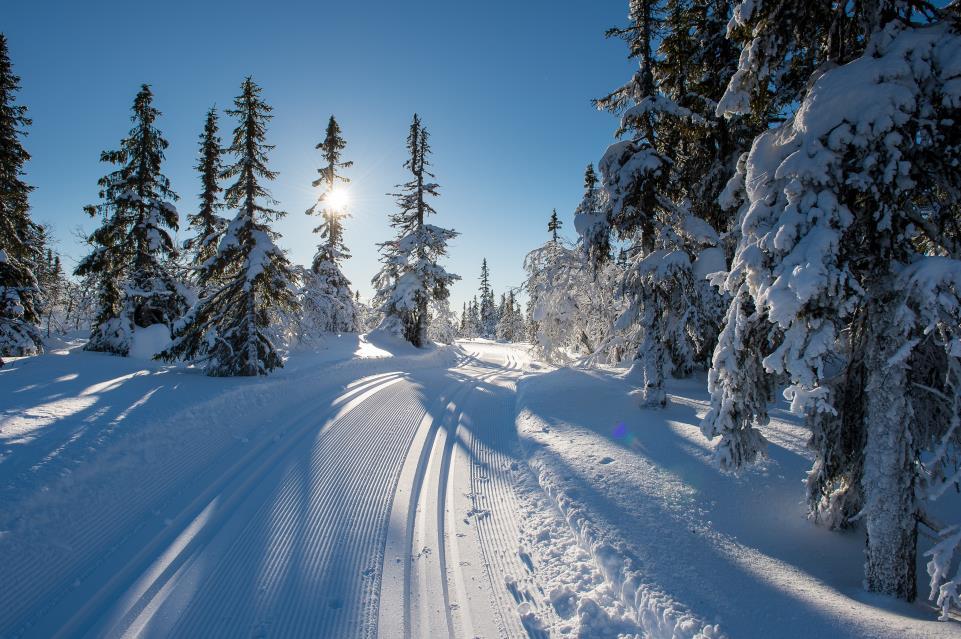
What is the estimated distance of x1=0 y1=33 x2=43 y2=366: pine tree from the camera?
1355 cm

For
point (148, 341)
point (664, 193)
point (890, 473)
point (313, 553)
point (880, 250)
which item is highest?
point (664, 193)

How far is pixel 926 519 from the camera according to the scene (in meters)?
4.09

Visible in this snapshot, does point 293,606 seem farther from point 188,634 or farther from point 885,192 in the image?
point 885,192

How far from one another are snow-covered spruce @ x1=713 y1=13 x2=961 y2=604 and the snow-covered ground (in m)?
1.48

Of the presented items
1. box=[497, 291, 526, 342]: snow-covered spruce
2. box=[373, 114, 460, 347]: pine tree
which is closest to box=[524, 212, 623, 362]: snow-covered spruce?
box=[373, 114, 460, 347]: pine tree

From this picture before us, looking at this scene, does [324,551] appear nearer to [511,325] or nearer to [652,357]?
[652,357]

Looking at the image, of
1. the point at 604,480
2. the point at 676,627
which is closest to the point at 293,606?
the point at 676,627

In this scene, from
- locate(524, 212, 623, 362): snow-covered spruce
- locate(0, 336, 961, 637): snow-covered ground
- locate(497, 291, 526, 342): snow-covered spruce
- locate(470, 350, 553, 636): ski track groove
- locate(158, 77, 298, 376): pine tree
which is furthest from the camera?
locate(497, 291, 526, 342): snow-covered spruce

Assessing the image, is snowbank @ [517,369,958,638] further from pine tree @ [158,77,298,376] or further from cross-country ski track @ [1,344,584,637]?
pine tree @ [158,77,298,376]

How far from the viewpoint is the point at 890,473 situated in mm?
4016

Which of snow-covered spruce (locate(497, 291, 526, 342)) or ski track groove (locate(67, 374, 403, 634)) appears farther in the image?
snow-covered spruce (locate(497, 291, 526, 342))

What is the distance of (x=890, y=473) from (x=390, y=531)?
568 cm

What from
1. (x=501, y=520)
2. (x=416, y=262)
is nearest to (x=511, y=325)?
(x=416, y=262)

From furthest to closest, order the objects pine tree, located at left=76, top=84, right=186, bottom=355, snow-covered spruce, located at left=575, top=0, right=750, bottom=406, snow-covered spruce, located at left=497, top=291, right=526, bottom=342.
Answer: snow-covered spruce, located at left=497, top=291, right=526, bottom=342 < pine tree, located at left=76, top=84, right=186, bottom=355 < snow-covered spruce, located at left=575, top=0, right=750, bottom=406
